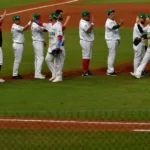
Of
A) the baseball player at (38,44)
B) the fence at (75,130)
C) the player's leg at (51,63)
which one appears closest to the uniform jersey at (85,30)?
the baseball player at (38,44)

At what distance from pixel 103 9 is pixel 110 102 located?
17.4 meters

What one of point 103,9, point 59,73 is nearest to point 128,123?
point 59,73

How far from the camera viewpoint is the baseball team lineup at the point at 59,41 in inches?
635

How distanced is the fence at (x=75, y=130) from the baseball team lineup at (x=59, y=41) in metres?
4.05

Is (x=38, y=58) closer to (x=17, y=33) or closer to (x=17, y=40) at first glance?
(x=17, y=40)

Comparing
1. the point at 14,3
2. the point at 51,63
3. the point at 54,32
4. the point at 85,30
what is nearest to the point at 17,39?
the point at 51,63

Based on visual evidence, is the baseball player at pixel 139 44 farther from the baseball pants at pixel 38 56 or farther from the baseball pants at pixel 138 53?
the baseball pants at pixel 38 56

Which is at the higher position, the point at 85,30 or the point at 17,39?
the point at 85,30

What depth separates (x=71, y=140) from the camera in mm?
10070

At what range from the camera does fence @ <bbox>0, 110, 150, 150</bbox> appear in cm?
973

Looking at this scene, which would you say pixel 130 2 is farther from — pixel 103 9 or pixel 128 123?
pixel 128 123

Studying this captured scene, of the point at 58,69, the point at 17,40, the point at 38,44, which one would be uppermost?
the point at 17,40

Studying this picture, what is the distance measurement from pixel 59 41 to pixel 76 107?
323 cm

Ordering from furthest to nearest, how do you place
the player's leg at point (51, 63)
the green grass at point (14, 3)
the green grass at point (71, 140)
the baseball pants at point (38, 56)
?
the green grass at point (14, 3)
the baseball pants at point (38, 56)
the player's leg at point (51, 63)
the green grass at point (71, 140)
